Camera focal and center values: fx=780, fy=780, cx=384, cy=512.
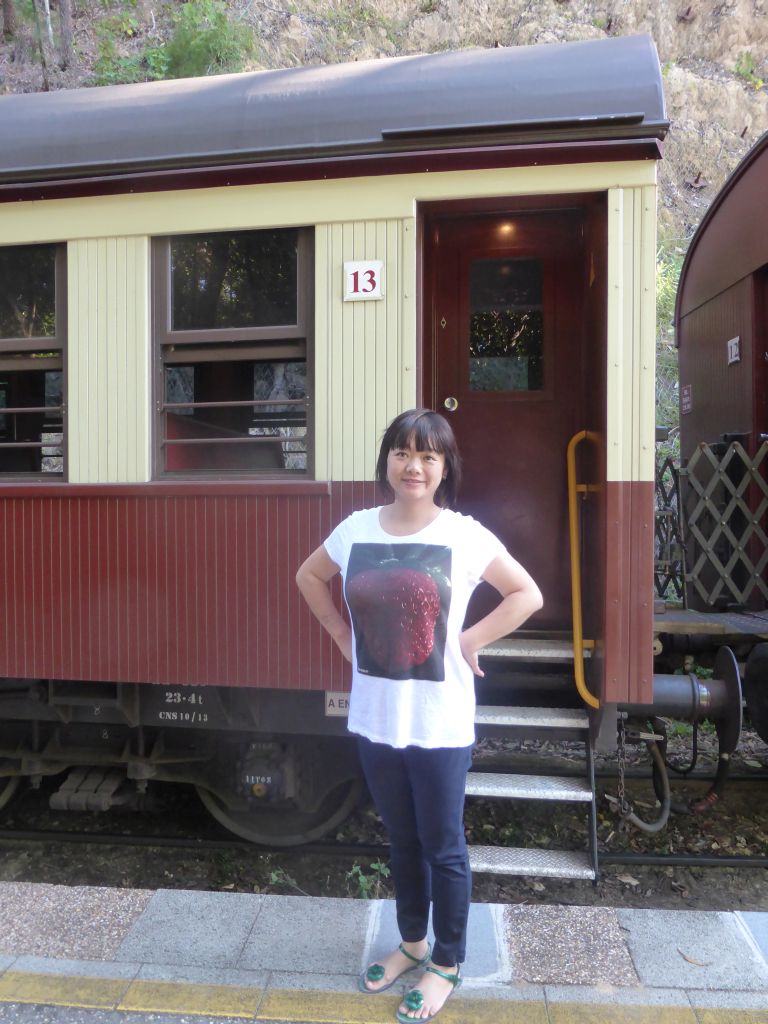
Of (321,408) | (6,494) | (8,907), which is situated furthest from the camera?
(6,494)

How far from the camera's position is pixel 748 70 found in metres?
19.9

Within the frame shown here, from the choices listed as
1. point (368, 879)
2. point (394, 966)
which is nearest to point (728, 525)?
point (368, 879)

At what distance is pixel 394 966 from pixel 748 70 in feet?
77.4

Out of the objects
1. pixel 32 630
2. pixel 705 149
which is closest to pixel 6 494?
pixel 32 630

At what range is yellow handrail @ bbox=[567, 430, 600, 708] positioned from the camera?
3240mm

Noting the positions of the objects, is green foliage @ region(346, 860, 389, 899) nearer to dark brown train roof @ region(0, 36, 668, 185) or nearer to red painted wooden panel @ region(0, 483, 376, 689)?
red painted wooden panel @ region(0, 483, 376, 689)

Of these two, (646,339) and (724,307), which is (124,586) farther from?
(724,307)

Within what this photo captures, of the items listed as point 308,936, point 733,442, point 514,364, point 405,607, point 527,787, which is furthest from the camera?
point 733,442

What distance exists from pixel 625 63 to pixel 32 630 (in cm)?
340

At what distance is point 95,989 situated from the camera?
7.51 feet

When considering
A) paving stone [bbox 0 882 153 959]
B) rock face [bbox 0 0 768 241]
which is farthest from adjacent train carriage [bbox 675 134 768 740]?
rock face [bbox 0 0 768 241]

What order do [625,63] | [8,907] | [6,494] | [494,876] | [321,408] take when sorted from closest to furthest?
[8,907], [625,63], [321,408], [6,494], [494,876]

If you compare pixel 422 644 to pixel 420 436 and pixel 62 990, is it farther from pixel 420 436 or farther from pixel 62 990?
pixel 62 990

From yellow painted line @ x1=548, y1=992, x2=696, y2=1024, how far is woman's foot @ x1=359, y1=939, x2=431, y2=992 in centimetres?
38
